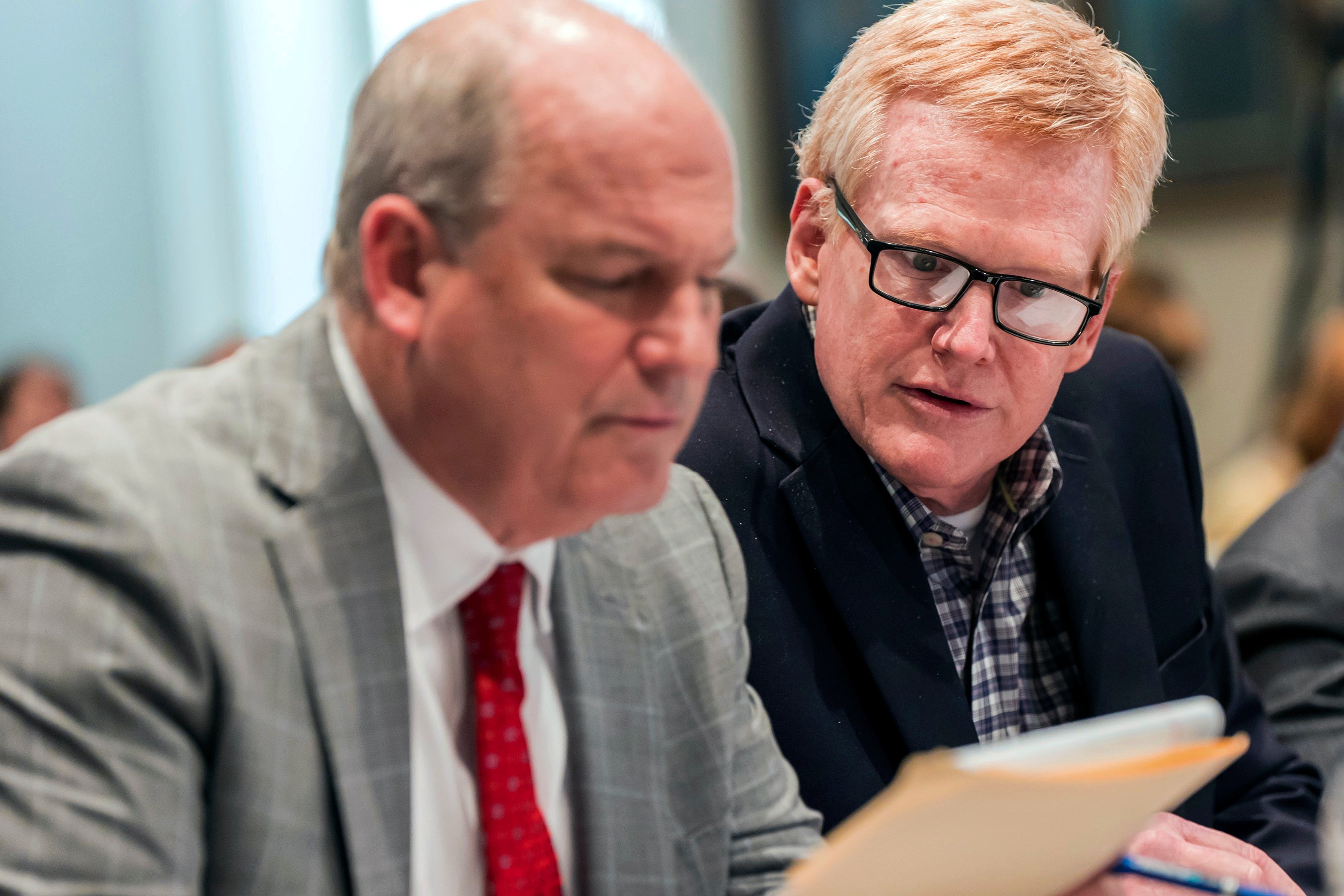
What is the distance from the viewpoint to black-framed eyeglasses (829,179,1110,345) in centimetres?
132

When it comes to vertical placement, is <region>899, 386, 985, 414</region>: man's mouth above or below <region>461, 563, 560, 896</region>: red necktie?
above

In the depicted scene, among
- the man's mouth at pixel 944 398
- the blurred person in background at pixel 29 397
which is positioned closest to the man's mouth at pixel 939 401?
the man's mouth at pixel 944 398

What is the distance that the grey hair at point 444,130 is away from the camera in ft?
2.80

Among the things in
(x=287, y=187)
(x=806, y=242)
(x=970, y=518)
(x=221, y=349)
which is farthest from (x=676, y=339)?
(x=287, y=187)

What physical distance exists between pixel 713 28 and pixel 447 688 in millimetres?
4235

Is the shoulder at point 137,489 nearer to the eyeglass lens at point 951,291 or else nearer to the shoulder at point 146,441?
the shoulder at point 146,441

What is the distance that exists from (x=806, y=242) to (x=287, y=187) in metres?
2.90

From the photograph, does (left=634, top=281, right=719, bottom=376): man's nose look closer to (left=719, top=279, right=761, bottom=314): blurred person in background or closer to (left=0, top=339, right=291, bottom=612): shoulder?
(left=0, top=339, right=291, bottom=612): shoulder

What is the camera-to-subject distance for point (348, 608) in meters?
0.90

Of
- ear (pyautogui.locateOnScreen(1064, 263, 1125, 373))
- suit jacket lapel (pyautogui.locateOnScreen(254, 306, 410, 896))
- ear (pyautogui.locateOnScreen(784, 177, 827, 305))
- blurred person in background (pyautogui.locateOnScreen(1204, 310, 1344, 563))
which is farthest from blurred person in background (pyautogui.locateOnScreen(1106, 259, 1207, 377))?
suit jacket lapel (pyautogui.locateOnScreen(254, 306, 410, 896))

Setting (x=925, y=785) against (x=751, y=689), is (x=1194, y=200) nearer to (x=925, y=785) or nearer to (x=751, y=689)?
(x=751, y=689)

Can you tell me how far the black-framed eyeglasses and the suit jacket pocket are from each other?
0.46 meters

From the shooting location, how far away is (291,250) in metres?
4.05

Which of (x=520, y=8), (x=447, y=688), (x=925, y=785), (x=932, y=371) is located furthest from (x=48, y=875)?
(x=932, y=371)
